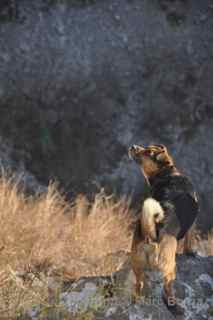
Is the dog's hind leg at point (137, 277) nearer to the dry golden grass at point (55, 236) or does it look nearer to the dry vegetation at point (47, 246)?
the dry vegetation at point (47, 246)

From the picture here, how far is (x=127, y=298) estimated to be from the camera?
3.75 metres

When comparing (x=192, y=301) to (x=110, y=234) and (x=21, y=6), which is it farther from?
(x=21, y=6)

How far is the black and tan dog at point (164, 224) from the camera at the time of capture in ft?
11.4

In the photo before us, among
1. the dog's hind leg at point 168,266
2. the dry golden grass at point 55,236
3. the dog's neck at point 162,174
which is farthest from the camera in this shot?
the dry golden grass at point 55,236

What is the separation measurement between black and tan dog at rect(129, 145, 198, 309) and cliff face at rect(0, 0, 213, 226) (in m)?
5.59

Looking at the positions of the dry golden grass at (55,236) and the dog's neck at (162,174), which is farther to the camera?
the dry golden grass at (55,236)

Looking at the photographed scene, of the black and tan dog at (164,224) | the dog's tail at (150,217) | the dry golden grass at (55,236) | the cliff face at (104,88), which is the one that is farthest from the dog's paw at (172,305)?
the cliff face at (104,88)

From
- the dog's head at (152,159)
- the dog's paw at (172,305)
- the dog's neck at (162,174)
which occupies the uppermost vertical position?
the dog's head at (152,159)

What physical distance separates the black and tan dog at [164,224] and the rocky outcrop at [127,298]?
0.08m

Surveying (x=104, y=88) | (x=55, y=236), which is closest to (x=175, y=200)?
(x=55, y=236)

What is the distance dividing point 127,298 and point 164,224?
565 millimetres

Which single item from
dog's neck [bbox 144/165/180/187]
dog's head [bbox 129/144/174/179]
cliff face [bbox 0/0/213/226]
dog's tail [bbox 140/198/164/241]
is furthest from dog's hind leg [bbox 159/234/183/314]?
cliff face [bbox 0/0/213/226]

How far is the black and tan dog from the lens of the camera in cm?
348

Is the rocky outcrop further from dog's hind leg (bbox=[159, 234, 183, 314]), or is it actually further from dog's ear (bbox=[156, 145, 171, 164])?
dog's ear (bbox=[156, 145, 171, 164])
